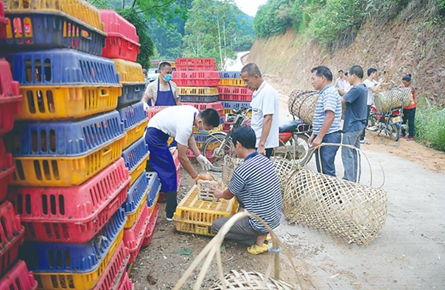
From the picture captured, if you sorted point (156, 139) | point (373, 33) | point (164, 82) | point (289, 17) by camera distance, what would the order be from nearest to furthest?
point (156, 139)
point (164, 82)
point (373, 33)
point (289, 17)

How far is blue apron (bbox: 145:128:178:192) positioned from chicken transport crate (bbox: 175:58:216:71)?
463 centimetres

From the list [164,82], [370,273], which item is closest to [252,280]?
[370,273]

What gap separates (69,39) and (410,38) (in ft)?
42.1

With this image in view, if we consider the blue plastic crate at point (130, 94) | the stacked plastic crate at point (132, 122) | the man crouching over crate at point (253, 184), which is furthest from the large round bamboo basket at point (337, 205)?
the blue plastic crate at point (130, 94)

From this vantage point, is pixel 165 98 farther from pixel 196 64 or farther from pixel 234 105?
pixel 196 64

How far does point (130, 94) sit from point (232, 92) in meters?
4.28

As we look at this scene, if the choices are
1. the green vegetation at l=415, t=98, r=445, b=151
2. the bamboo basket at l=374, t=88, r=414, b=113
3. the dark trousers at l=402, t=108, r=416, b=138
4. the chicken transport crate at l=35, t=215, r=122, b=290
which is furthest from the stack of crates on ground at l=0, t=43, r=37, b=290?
the dark trousers at l=402, t=108, r=416, b=138

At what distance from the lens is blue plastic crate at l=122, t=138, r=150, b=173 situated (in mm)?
2866

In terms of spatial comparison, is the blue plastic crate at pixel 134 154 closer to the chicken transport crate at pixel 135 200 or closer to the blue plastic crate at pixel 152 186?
the chicken transport crate at pixel 135 200

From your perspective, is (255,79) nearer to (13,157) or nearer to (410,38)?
(13,157)

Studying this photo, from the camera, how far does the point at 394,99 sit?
28.2 ft

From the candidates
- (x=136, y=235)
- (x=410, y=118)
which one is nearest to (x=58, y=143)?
(x=136, y=235)

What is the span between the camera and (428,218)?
14.5 feet

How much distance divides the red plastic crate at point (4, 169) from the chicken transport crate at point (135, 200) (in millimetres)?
1180
